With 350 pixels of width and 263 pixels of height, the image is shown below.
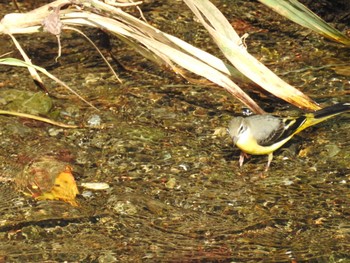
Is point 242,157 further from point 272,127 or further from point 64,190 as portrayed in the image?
point 64,190

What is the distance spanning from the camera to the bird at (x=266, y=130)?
720 centimetres

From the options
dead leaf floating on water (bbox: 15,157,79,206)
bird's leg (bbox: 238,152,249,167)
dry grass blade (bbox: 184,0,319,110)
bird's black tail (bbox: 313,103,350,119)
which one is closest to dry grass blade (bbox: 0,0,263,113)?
dry grass blade (bbox: 184,0,319,110)

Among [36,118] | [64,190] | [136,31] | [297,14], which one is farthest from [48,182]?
[297,14]

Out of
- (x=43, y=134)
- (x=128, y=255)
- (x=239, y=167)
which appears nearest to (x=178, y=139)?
(x=239, y=167)

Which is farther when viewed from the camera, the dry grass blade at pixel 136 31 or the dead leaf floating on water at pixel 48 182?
the dry grass blade at pixel 136 31

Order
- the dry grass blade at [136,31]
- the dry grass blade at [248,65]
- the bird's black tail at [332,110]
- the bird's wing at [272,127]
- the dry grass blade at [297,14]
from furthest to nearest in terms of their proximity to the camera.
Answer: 1. the bird's black tail at [332,110]
2. the bird's wing at [272,127]
3. the dry grass blade at [297,14]
4. the dry grass blade at [136,31]
5. the dry grass blade at [248,65]

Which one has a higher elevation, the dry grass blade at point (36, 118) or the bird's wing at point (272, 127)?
the bird's wing at point (272, 127)

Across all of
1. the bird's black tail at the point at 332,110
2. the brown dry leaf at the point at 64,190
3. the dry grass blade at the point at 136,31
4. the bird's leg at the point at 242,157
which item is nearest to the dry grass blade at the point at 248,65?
the dry grass blade at the point at 136,31

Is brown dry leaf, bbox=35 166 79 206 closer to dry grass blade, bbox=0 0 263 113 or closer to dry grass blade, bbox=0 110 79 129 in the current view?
dry grass blade, bbox=0 110 79 129

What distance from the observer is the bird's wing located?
729 centimetres

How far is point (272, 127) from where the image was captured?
7.33 meters

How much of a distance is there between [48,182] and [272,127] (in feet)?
6.06

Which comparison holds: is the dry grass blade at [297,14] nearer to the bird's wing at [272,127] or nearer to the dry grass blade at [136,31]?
the dry grass blade at [136,31]

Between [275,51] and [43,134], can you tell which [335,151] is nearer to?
[275,51]
